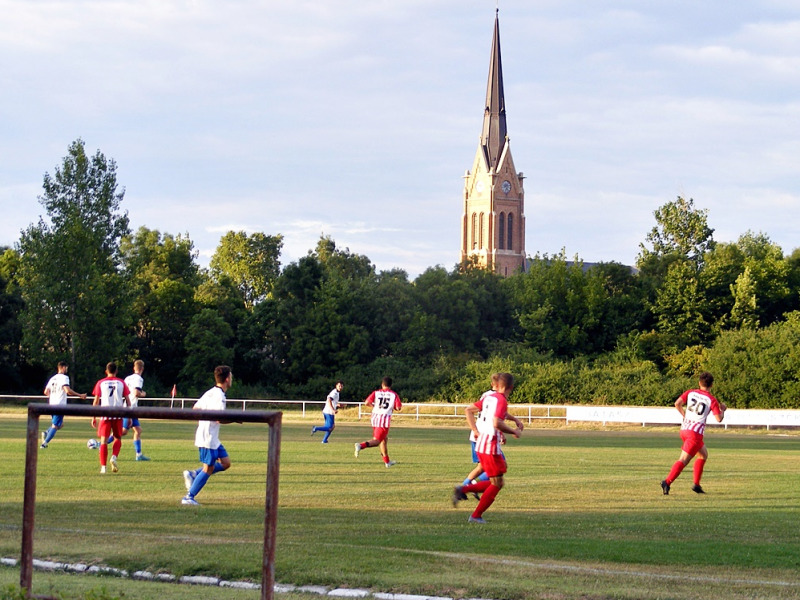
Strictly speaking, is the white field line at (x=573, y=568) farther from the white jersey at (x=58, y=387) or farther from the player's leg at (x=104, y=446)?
the white jersey at (x=58, y=387)

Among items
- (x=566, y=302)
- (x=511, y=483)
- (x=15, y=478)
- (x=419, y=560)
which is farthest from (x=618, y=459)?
(x=566, y=302)

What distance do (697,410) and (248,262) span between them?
274ft

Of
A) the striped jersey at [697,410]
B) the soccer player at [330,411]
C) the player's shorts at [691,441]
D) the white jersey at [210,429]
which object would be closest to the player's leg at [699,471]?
the player's shorts at [691,441]

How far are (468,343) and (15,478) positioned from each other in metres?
59.2

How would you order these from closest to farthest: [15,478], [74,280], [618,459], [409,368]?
[15,478]
[618,459]
[74,280]
[409,368]

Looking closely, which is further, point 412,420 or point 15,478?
point 412,420

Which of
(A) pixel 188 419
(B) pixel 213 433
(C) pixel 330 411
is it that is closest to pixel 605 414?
(C) pixel 330 411

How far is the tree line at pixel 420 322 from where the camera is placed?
2363 inches

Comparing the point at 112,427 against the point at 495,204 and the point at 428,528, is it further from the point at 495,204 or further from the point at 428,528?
the point at 495,204

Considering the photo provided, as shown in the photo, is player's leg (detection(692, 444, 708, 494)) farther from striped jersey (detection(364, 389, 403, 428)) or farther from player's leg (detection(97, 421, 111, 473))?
player's leg (detection(97, 421, 111, 473))

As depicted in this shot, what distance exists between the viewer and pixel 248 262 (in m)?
97.3

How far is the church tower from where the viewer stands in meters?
134

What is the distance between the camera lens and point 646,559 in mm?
9891

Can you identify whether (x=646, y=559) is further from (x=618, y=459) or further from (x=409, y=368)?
(x=409, y=368)
